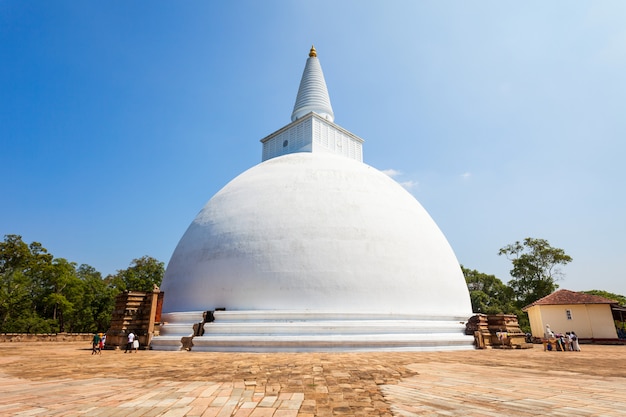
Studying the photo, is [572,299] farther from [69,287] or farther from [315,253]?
[69,287]

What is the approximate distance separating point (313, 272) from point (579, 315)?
1711 centimetres

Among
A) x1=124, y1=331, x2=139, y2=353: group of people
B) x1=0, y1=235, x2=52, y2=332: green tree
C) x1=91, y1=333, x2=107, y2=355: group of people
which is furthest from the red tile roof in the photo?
x1=0, y1=235, x2=52, y2=332: green tree

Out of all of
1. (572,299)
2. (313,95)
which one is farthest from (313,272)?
(572,299)

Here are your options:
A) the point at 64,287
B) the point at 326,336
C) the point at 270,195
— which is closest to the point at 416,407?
the point at 326,336

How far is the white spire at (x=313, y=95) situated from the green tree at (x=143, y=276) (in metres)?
18.9

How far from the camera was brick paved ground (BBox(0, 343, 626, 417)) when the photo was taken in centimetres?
371

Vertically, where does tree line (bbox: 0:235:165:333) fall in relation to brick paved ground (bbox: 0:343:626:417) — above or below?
above

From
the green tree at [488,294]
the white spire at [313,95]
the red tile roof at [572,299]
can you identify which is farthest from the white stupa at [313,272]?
the green tree at [488,294]

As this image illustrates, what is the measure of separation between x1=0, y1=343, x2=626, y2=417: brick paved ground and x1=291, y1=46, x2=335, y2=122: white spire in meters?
14.9

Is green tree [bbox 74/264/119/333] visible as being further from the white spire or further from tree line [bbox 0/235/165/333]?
the white spire

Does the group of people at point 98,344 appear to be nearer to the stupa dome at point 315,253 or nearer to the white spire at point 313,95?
the stupa dome at point 315,253

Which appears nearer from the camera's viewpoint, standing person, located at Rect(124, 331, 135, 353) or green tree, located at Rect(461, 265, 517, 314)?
standing person, located at Rect(124, 331, 135, 353)

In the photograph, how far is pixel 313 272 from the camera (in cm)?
1133

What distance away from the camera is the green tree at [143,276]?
28578mm
